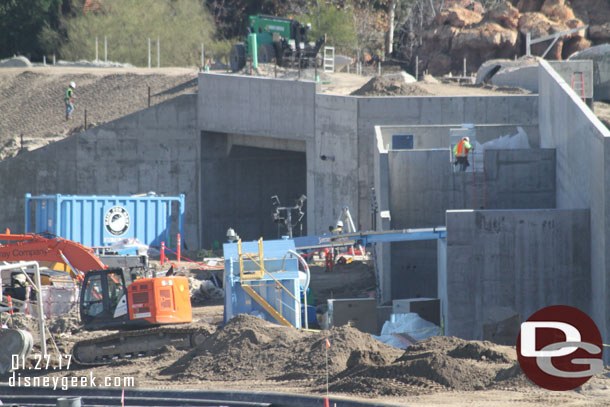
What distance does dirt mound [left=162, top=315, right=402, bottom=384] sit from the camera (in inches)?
667

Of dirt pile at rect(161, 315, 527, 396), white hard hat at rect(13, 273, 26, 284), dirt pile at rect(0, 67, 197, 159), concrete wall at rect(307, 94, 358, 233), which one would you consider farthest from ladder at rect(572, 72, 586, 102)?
dirt pile at rect(0, 67, 197, 159)

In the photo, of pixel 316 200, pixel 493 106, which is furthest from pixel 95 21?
pixel 493 106

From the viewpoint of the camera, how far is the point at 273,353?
18.0 meters

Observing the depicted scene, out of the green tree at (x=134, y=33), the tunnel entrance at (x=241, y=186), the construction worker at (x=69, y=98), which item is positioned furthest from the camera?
the green tree at (x=134, y=33)

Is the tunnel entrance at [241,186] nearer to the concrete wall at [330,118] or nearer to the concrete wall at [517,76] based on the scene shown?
the concrete wall at [330,118]

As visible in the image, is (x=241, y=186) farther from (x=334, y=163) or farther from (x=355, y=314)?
(x=355, y=314)

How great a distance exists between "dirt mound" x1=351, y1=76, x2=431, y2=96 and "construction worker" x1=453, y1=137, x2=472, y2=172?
9.32 m

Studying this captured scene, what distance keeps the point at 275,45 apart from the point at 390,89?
10.5 metres

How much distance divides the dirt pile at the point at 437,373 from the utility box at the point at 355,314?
20.9 feet

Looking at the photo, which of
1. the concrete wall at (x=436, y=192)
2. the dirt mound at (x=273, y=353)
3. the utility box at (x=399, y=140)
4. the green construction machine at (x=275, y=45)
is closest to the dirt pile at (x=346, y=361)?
the dirt mound at (x=273, y=353)

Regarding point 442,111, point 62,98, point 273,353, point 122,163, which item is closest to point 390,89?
point 442,111

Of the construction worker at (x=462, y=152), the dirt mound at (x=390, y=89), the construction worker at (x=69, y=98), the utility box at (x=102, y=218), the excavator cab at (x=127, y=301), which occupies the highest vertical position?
the construction worker at (x=69, y=98)

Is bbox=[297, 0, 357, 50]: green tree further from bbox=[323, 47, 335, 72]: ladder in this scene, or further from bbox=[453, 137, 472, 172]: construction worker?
bbox=[453, 137, 472, 172]: construction worker

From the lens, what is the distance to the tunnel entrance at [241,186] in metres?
41.5
